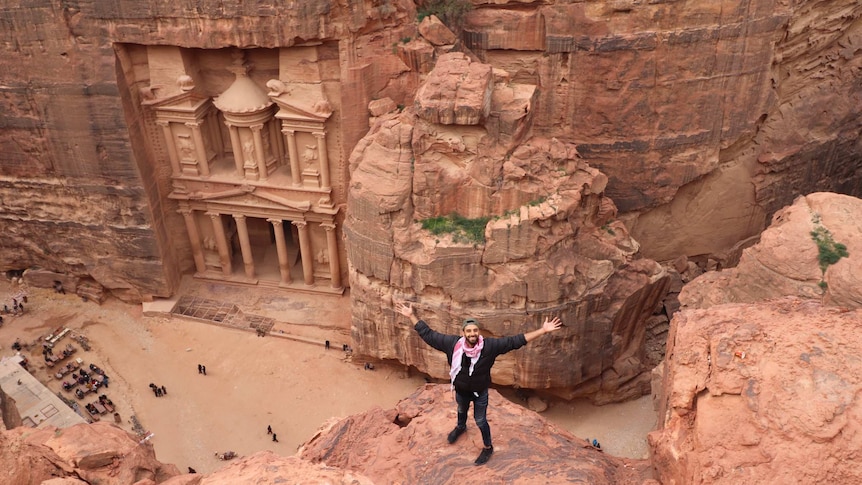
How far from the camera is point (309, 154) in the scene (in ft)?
67.5

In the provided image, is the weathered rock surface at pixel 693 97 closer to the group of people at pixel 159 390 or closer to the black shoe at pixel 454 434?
the group of people at pixel 159 390

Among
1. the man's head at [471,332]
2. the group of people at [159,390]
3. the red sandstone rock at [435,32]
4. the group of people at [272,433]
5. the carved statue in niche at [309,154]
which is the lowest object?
the group of people at [272,433]

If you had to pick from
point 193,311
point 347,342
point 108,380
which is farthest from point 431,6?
point 108,380

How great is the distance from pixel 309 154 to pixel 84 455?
1205cm

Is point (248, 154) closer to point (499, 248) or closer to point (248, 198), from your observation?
point (248, 198)

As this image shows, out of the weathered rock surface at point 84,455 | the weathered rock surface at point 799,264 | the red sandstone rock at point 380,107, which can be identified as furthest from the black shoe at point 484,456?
the red sandstone rock at point 380,107

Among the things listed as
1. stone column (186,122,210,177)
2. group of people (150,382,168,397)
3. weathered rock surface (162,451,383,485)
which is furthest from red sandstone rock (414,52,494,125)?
group of people (150,382,168,397)

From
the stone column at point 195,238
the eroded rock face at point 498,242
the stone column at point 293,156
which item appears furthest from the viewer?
the stone column at point 195,238

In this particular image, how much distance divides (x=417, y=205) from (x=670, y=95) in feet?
25.6

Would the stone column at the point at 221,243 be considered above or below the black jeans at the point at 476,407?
below

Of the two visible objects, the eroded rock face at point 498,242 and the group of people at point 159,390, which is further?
the group of people at point 159,390

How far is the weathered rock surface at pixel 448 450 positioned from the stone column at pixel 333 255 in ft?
39.9

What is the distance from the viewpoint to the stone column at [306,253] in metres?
21.7

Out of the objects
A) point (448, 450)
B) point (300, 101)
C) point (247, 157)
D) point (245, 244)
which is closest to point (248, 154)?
point (247, 157)
